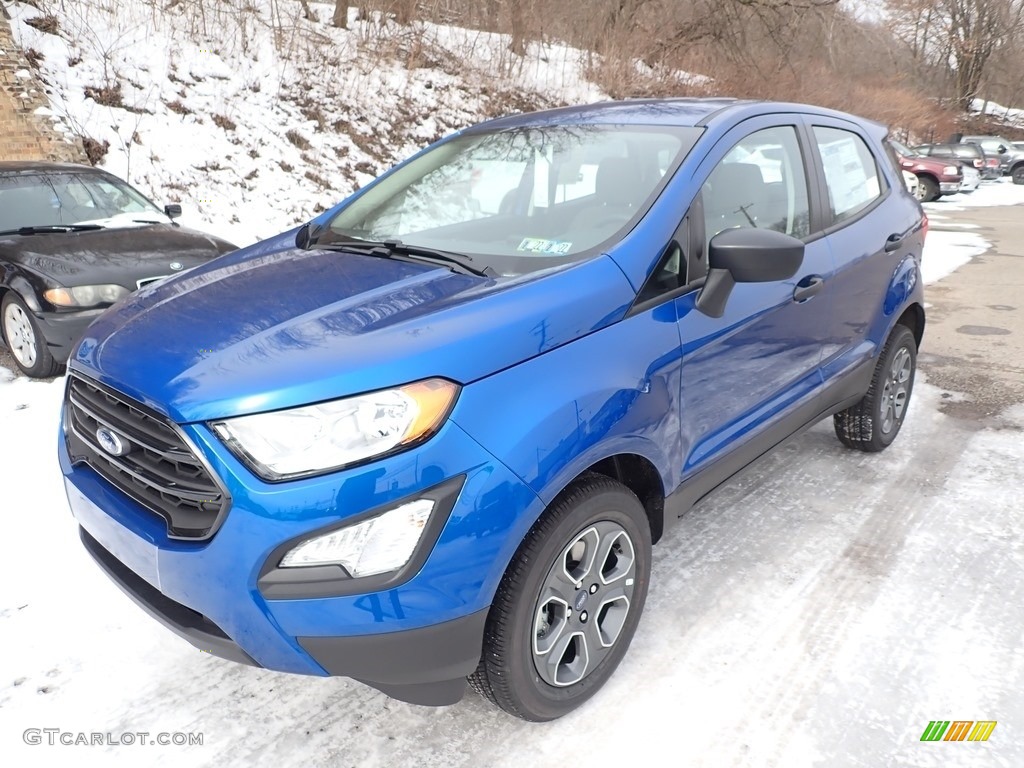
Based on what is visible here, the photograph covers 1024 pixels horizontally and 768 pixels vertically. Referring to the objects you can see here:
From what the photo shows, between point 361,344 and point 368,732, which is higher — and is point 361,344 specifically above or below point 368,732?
above

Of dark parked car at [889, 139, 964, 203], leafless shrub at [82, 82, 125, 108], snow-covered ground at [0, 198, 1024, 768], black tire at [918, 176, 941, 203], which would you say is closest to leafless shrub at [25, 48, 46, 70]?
leafless shrub at [82, 82, 125, 108]

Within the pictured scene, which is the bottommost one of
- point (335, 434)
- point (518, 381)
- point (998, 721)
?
point (998, 721)

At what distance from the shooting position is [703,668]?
2561 millimetres

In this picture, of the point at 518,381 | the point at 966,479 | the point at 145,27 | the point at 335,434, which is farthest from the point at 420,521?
the point at 145,27

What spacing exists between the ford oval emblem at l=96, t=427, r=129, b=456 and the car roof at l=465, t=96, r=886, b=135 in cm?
202

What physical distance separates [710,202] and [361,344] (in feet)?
4.58

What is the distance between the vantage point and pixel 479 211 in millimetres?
2951

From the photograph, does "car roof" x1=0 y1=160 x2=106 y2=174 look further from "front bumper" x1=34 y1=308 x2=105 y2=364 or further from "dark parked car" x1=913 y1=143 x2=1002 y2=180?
"dark parked car" x1=913 y1=143 x2=1002 y2=180

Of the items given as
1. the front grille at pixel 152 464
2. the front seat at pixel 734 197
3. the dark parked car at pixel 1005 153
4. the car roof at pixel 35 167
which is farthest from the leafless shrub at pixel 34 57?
the dark parked car at pixel 1005 153

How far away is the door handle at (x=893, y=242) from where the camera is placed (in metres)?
3.84

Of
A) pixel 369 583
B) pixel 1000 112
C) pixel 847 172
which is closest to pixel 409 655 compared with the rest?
pixel 369 583

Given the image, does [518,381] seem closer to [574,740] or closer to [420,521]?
[420,521]

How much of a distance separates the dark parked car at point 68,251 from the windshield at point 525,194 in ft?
8.92

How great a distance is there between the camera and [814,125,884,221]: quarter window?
11.5 feet
